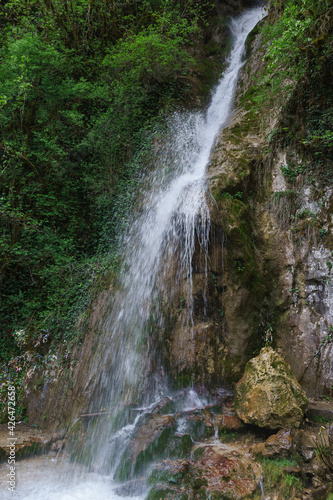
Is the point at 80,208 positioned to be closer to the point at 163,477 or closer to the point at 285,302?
the point at 285,302

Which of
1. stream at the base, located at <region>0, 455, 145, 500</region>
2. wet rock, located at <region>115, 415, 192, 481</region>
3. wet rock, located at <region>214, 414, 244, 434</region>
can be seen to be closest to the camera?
stream at the base, located at <region>0, 455, 145, 500</region>

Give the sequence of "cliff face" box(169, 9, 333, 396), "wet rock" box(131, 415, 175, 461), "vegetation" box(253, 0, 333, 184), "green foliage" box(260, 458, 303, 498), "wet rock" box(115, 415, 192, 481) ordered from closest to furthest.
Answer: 1. "green foliage" box(260, 458, 303, 498)
2. "wet rock" box(115, 415, 192, 481)
3. "wet rock" box(131, 415, 175, 461)
4. "cliff face" box(169, 9, 333, 396)
5. "vegetation" box(253, 0, 333, 184)

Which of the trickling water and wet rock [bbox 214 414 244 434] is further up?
the trickling water

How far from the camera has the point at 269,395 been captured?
4.34 meters

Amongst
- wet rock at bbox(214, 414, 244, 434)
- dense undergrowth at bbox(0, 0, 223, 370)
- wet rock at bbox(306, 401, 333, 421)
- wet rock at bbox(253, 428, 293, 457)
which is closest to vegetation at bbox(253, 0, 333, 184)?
wet rock at bbox(306, 401, 333, 421)

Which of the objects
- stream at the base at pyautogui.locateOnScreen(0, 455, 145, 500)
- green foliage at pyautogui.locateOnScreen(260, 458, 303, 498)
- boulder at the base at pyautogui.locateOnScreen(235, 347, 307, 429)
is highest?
boulder at the base at pyautogui.locateOnScreen(235, 347, 307, 429)

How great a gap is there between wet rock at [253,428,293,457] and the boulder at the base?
0.21 meters

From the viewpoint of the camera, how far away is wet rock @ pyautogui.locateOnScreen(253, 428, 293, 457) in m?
3.75

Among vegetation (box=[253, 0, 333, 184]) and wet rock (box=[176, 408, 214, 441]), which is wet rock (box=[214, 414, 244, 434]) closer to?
wet rock (box=[176, 408, 214, 441])

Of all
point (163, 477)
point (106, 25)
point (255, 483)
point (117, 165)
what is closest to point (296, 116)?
point (117, 165)

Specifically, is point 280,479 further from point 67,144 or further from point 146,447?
point 67,144

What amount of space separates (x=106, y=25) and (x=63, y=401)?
12.9 m

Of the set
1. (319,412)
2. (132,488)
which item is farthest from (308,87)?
(132,488)

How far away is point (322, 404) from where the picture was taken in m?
4.77
